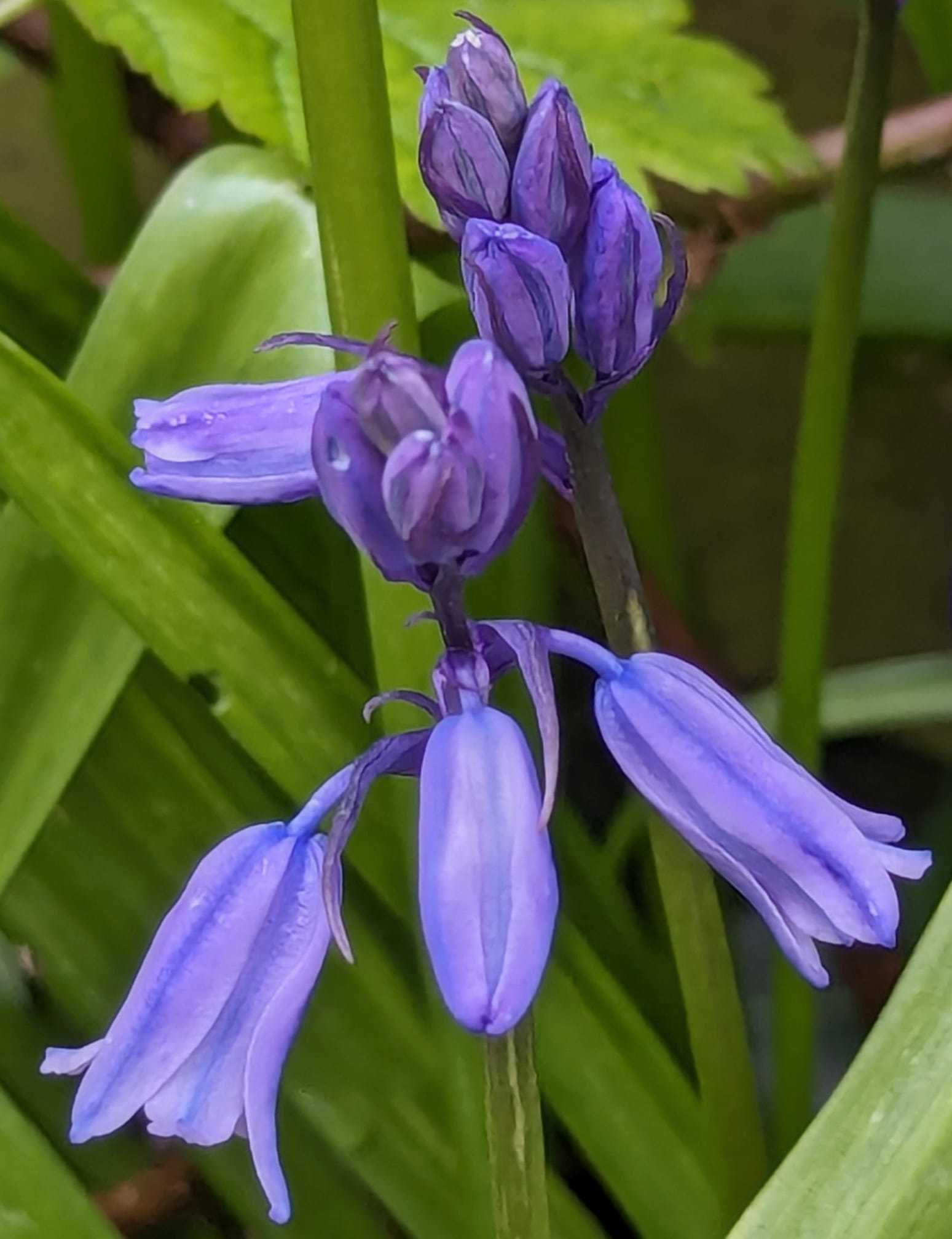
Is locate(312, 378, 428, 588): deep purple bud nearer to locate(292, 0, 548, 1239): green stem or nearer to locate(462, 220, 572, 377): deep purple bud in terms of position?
locate(462, 220, 572, 377): deep purple bud

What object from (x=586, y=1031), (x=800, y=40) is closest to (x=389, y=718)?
(x=586, y=1031)

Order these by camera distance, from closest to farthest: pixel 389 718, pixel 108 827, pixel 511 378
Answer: pixel 511 378 → pixel 389 718 → pixel 108 827

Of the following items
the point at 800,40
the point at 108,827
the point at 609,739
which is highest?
the point at 609,739

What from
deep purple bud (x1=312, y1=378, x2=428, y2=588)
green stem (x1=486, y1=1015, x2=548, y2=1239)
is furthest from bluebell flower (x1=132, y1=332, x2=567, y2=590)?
green stem (x1=486, y1=1015, x2=548, y2=1239)

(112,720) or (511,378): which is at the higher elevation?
(511,378)

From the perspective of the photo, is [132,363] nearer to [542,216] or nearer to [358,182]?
[358,182]

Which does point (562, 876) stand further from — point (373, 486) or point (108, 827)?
point (373, 486)

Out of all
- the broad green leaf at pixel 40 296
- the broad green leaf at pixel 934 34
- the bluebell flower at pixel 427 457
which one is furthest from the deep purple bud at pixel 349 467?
the broad green leaf at pixel 934 34
